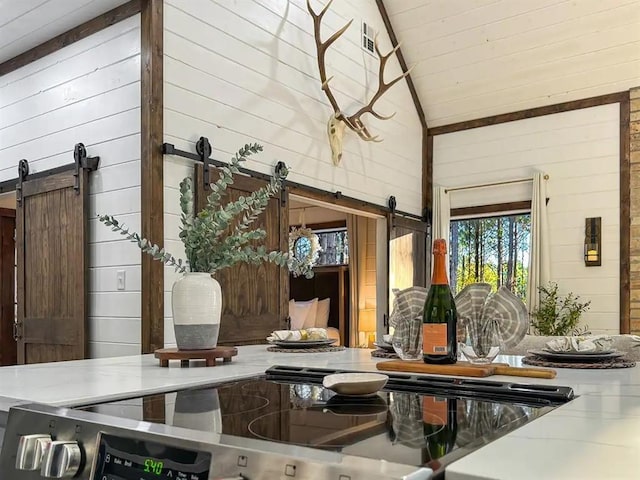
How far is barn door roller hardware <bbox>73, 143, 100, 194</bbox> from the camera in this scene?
3701mm

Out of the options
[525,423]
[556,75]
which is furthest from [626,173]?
[525,423]

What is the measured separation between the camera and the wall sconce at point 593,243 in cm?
548

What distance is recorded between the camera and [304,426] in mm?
888

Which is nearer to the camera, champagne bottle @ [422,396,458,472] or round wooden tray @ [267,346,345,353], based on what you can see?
champagne bottle @ [422,396,458,472]

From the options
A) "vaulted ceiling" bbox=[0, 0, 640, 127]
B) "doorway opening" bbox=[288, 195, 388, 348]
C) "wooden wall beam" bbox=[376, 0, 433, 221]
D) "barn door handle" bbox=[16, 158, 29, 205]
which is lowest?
"doorway opening" bbox=[288, 195, 388, 348]

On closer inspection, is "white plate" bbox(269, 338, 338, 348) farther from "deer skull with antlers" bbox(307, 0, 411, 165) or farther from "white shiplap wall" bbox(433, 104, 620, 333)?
"white shiplap wall" bbox(433, 104, 620, 333)

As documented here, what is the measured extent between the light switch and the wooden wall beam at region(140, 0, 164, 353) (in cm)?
19

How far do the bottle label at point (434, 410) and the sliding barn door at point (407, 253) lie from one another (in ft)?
15.3

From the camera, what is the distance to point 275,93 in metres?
4.43

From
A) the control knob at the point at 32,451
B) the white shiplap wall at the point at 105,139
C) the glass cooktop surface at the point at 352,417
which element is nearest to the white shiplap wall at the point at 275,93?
the white shiplap wall at the point at 105,139

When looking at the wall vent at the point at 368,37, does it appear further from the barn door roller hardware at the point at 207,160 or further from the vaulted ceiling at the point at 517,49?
the barn door roller hardware at the point at 207,160

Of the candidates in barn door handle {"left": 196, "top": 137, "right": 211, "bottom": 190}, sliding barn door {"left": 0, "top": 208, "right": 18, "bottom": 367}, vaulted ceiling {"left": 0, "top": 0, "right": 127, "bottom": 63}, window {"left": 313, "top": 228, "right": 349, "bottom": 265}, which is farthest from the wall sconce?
sliding barn door {"left": 0, "top": 208, "right": 18, "bottom": 367}

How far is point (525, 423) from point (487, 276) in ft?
19.8

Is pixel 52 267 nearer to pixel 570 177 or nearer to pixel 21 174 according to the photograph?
pixel 21 174
